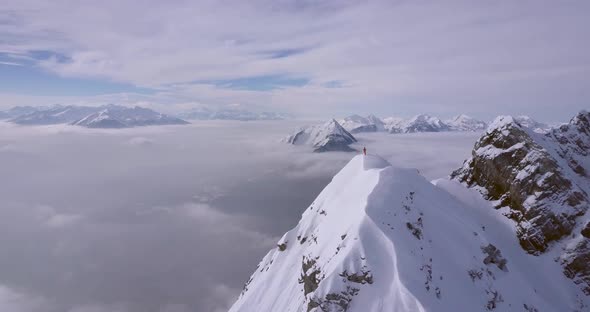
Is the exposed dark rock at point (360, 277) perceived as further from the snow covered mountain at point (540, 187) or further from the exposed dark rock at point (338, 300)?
the snow covered mountain at point (540, 187)

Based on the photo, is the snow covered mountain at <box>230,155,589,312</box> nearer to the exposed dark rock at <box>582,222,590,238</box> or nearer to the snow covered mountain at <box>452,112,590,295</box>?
the snow covered mountain at <box>452,112,590,295</box>

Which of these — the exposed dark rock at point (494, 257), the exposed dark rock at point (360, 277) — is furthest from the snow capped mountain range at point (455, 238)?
the exposed dark rock at point (494, 257)

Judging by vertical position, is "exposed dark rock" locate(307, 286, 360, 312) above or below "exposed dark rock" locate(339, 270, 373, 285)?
below

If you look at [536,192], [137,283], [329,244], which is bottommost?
[137,283]

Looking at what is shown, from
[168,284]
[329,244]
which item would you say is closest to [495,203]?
[329,244]

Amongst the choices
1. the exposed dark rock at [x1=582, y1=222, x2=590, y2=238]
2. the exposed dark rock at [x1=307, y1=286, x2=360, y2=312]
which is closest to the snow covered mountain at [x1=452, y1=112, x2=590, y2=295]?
the exposed dark rock at [x1=582, y1=222, x2=590, y2=238]

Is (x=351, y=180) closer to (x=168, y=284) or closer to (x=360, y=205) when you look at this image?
(x=360, y=205)
